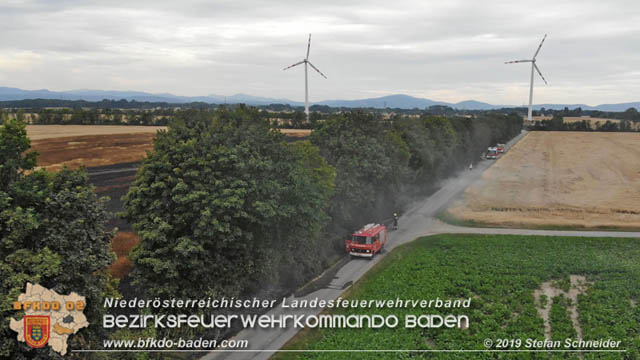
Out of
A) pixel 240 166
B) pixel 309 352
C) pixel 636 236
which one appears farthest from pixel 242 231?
pixel 636 236

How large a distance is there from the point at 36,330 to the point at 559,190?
289 feet

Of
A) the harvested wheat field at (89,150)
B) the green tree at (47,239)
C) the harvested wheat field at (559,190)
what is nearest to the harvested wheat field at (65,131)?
the harvested wheat field at (89,150)

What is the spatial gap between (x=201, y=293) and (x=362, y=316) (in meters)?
10.9

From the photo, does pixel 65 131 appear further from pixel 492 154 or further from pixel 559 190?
pixel 492 154

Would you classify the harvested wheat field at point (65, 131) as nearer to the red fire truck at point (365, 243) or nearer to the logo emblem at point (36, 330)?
the red fire truck at point (365, 243)

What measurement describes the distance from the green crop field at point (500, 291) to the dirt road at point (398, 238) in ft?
4.14

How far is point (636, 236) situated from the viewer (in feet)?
178

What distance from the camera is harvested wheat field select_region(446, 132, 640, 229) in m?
63.8

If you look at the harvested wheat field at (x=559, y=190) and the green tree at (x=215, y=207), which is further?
the harvested wheat field at (x=559, y=190)

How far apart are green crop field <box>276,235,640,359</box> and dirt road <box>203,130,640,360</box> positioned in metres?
1.26

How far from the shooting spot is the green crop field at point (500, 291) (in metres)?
28.2

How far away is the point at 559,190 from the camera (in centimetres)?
8650

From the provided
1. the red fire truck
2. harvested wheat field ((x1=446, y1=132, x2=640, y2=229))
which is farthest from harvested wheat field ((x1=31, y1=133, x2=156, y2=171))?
harvested wheat field ((x1=446, y1=132, x2=640, y2=229))

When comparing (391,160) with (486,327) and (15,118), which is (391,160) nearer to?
(486,327)
